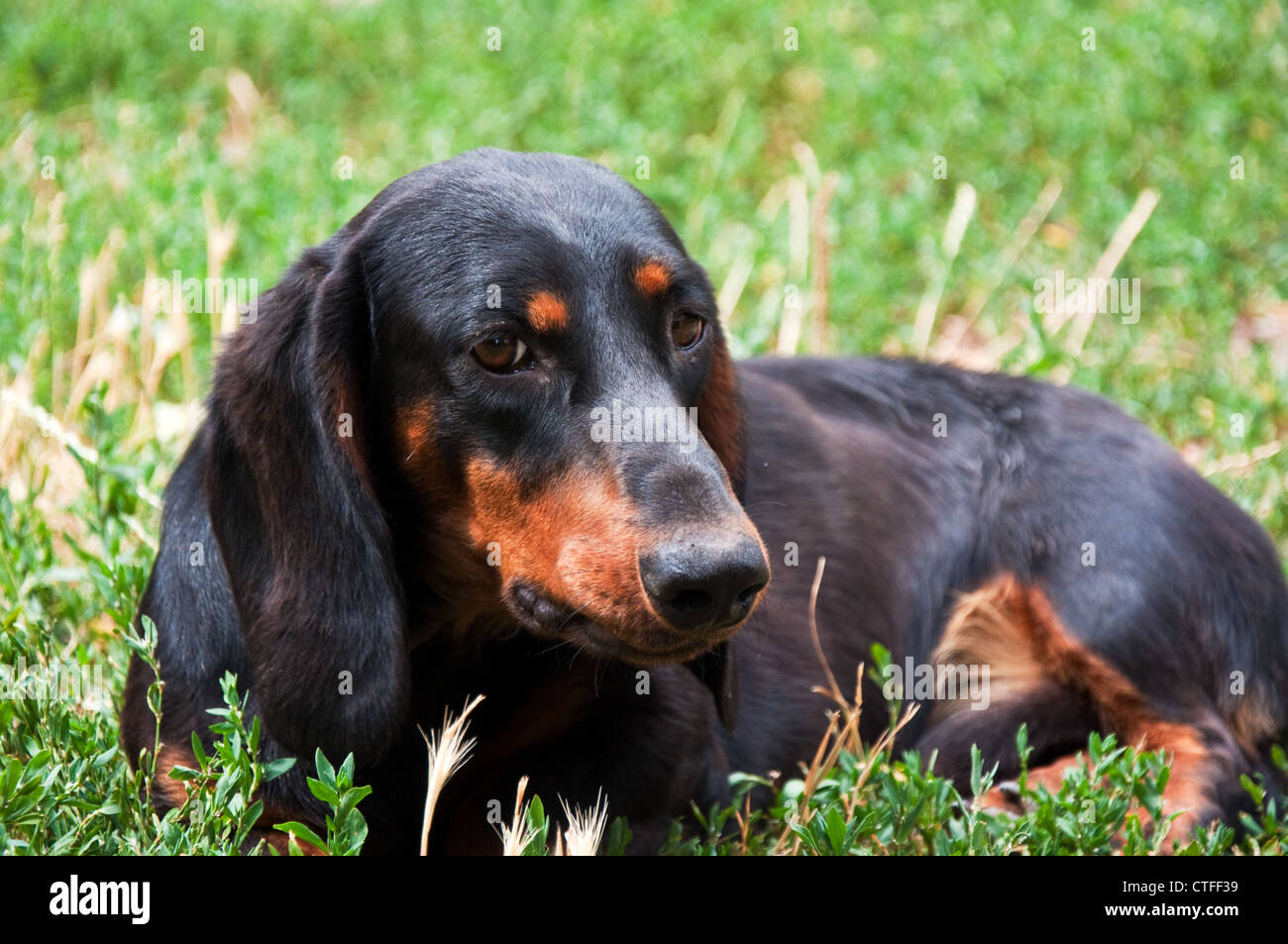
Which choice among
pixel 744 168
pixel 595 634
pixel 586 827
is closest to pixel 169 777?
pixel 586 827

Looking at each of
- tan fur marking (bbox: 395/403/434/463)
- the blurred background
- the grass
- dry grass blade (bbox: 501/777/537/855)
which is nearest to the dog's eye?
tan fur marking (bbox: 395/403/434/463)

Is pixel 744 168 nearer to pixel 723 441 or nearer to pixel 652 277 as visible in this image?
pixel 723 441

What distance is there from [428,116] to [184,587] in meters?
5.00

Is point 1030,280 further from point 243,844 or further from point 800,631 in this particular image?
point 243,844

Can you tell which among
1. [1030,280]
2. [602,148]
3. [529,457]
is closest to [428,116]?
[602,148]

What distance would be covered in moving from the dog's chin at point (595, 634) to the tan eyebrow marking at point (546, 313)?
19.6 inches

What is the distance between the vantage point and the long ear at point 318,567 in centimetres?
298

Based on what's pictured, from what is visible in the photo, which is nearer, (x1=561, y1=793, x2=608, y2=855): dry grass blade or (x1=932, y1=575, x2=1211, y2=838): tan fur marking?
(x1=561, y1=793, x2=608, y2=855): dry grass blade

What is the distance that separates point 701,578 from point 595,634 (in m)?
0.34

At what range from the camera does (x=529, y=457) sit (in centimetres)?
292

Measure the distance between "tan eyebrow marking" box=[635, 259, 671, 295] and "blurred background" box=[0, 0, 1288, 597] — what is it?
75.6 inches

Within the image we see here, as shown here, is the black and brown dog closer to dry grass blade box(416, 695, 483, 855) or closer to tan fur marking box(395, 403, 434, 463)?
tan fur marking box(395, 403, 434, 463)

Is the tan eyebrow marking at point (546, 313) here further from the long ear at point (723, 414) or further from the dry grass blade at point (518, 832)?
the dry grass blade at point (518, 832)

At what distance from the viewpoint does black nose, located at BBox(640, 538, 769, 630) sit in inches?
101
